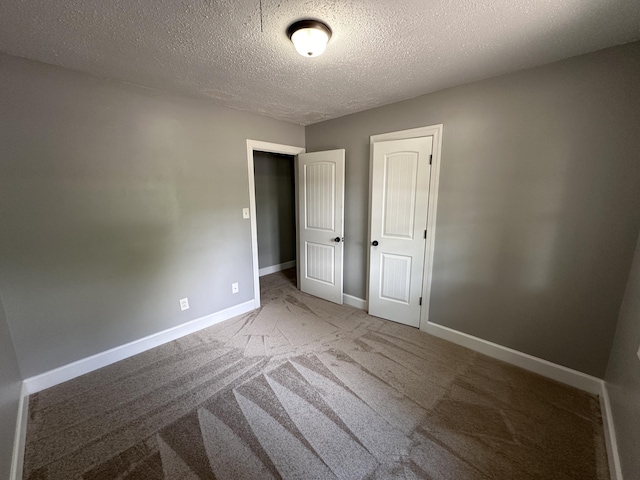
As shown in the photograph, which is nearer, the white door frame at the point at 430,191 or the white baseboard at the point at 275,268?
the white door frame at the point at 430,191

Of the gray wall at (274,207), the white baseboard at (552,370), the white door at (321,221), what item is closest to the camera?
the white baseboard at (552,370)

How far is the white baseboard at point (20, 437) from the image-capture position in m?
1.32

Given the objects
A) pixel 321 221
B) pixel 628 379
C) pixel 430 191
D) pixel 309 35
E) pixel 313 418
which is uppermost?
pixel 309 35

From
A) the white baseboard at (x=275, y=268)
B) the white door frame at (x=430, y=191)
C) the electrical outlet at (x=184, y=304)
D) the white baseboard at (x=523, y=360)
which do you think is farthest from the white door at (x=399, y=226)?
the white baseboard at (x=275, y=268)

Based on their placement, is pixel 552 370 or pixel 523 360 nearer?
pixel 552 370

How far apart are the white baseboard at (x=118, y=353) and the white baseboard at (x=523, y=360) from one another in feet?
7.72

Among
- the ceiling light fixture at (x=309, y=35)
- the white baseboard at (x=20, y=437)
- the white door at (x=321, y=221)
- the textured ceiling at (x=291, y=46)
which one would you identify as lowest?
the white baseboard at (x=20, y=437)

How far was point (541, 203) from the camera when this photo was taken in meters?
1.94

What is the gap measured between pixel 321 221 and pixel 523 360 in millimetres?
2453

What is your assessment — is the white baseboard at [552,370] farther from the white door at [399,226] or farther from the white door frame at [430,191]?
the white door at [399,226]

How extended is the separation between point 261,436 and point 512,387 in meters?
1.86

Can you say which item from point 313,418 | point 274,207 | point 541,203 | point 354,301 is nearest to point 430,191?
point 541,203

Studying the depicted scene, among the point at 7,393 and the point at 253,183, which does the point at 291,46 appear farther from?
the point at 7,393

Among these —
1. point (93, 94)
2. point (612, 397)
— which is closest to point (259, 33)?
point (93, 94)
